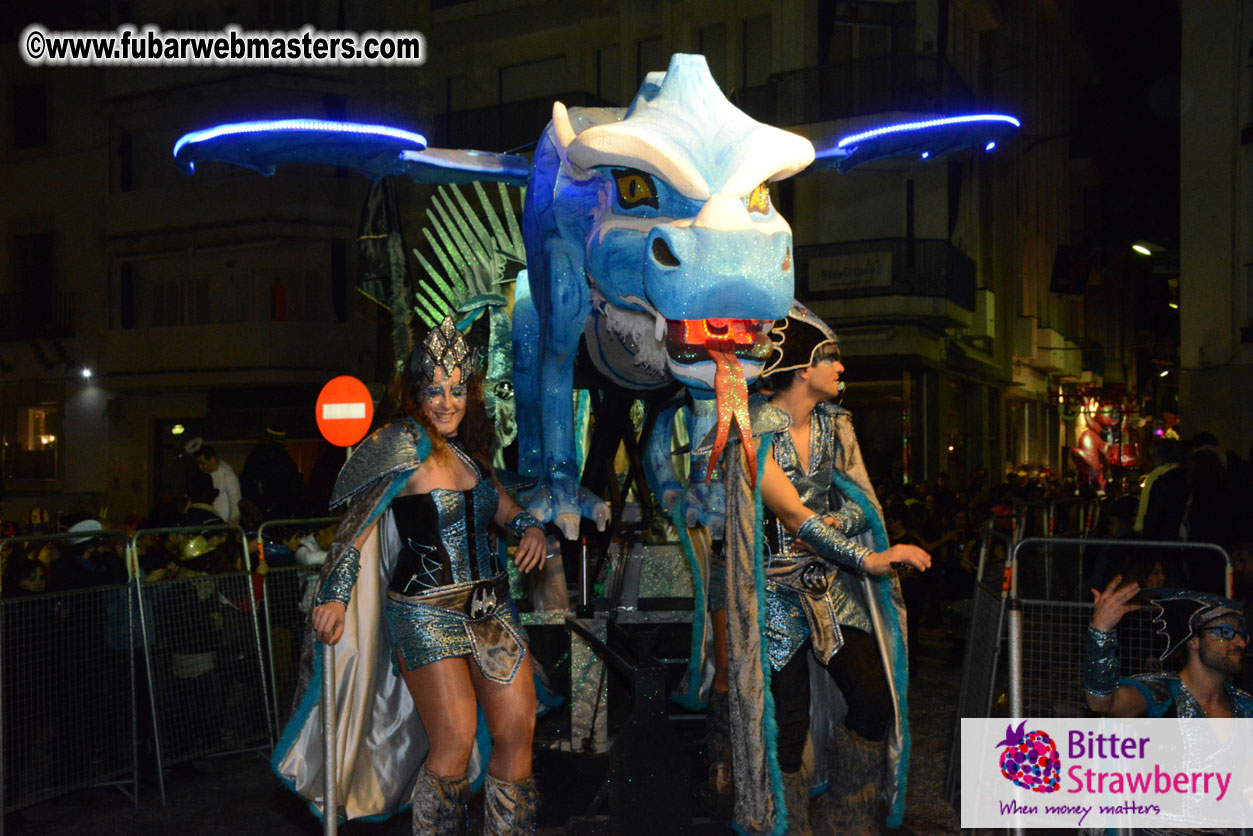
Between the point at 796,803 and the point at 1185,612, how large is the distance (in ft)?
4.26

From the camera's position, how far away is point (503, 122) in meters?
18.2

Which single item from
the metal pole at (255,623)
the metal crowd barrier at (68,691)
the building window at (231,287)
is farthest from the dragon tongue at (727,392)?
the building window at (231,287)

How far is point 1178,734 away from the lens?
10.8ft

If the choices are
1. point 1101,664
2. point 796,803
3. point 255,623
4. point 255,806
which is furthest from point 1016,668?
point 255,623

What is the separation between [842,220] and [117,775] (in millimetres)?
14237

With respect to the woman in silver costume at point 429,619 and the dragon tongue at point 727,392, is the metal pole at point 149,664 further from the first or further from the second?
the dragon tongue at point 727,392

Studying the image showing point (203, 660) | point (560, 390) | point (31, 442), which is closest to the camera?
point (560, 390)

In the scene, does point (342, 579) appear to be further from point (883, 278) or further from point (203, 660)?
point (883, 278)

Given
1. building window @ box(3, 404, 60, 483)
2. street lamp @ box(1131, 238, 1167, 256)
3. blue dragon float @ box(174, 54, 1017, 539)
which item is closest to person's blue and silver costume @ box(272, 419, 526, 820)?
blue dragon float @ box(174, 54, 1017, 539)

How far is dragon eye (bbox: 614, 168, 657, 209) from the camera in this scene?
3.53 metres

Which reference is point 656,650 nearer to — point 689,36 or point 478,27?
point 689,36

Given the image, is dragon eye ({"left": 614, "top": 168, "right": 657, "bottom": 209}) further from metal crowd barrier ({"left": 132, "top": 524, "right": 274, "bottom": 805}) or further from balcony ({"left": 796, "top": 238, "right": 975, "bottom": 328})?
balcony ({"left": 796, "top": 238, "right": 975, "bottom": 328})

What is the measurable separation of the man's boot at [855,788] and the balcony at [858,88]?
14134mm

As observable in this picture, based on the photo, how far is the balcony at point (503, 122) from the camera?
17.6m
